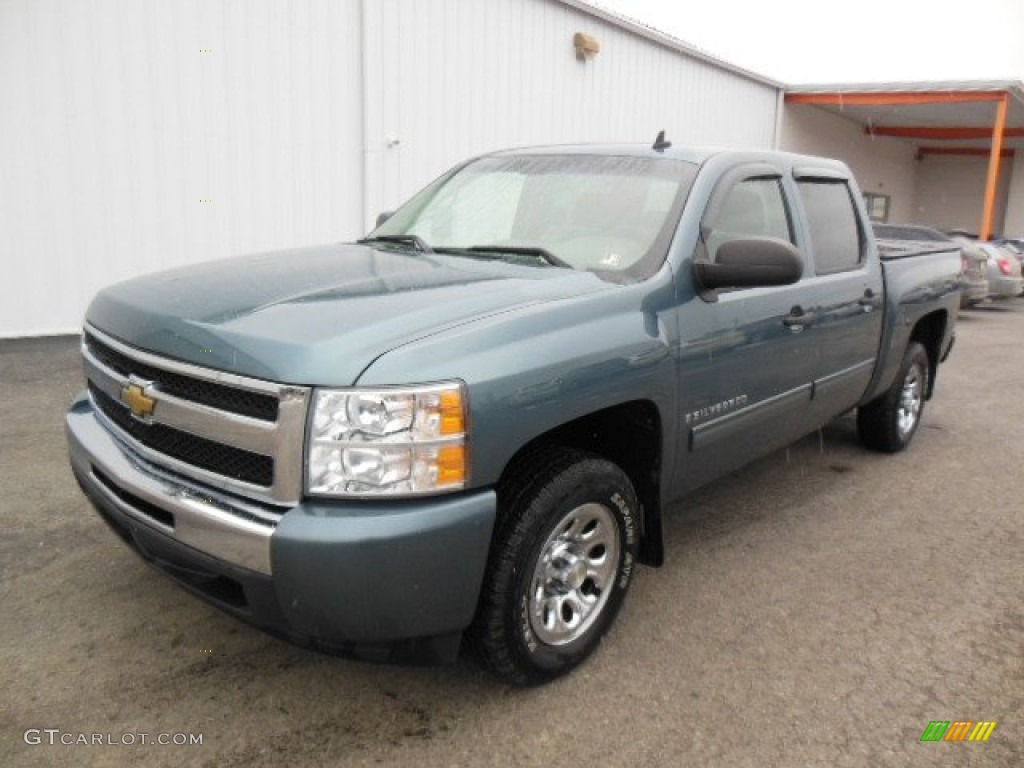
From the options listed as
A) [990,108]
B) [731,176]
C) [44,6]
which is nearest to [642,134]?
[44,6]

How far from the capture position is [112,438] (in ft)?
9.48

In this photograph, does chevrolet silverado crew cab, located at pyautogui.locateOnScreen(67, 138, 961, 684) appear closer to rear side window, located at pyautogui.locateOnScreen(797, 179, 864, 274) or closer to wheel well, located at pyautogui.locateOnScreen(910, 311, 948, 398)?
rear side window, located at pyautogui.locateOnScreen(797, 179, 864, 274)

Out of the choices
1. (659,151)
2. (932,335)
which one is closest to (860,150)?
(932,335)

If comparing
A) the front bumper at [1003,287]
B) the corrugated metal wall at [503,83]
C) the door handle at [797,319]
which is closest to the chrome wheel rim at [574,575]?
the door handle at [797,319]

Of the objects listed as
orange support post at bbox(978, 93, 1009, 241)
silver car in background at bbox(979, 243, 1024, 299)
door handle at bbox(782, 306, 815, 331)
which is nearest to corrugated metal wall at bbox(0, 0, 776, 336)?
door handle at bbox(782, 306, 815, 331)

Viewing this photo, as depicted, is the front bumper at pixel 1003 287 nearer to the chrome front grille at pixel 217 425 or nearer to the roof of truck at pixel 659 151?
the roof of truck at pixel 659 151

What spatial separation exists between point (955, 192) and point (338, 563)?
1354 inches

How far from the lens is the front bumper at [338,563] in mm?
2166

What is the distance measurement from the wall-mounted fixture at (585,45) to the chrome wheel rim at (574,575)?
10355 millimetres

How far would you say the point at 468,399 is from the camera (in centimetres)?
228

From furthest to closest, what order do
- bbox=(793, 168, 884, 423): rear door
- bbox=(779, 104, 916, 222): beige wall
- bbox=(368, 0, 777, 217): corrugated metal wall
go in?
bbox=(779, 104, 916, 222): beige wall < bbox=(368, 0, 777, 217): corrugated metal wall < bbox=(793, 168, 884, 423): rear door

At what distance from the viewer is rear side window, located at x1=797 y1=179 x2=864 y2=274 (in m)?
4.23

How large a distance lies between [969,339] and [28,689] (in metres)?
11.7

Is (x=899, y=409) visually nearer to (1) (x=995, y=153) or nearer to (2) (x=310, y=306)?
(2) (x=310, y=306)
